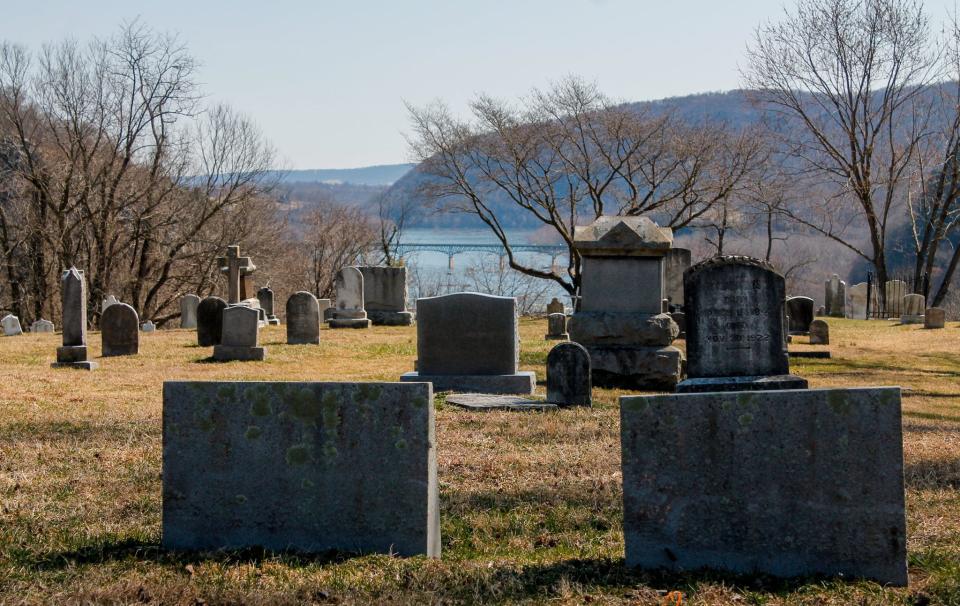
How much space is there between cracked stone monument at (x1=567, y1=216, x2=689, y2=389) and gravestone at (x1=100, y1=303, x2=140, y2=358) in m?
8.75

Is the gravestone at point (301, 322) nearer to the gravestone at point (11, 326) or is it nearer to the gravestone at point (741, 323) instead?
the gravestone at point (11, 326)

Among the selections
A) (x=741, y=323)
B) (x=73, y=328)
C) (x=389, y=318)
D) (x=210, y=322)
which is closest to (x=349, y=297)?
(x=389, y=318)

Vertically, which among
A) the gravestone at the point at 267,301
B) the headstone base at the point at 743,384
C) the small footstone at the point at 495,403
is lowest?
the small footstone at the point at 495,403

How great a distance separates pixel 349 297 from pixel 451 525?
21.3 m

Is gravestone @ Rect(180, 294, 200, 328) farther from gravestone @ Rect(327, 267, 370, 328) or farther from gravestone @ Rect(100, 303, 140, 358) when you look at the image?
gravestone @ Rect(100, 303, 140, 358)

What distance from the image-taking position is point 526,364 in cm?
1653

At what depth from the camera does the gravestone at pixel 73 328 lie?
15961 millimetres

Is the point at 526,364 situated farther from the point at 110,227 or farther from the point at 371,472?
the point at 110,227

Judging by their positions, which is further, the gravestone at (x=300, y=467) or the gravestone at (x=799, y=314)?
the gravestone at (x=799, y=314)

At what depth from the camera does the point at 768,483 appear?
4527mm

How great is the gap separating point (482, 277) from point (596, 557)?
54.2 meters

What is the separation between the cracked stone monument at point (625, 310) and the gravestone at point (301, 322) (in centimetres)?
821

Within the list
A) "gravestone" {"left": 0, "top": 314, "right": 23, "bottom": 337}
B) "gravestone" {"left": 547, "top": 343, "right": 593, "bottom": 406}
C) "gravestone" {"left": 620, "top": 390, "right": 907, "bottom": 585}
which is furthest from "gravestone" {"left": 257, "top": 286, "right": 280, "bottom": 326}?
"gravestone" {"left": 620, "top": 390, "right": 907, "bottom": 585}

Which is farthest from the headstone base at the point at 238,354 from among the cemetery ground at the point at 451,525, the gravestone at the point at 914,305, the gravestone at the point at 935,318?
the gravestone at the point at 914,305
